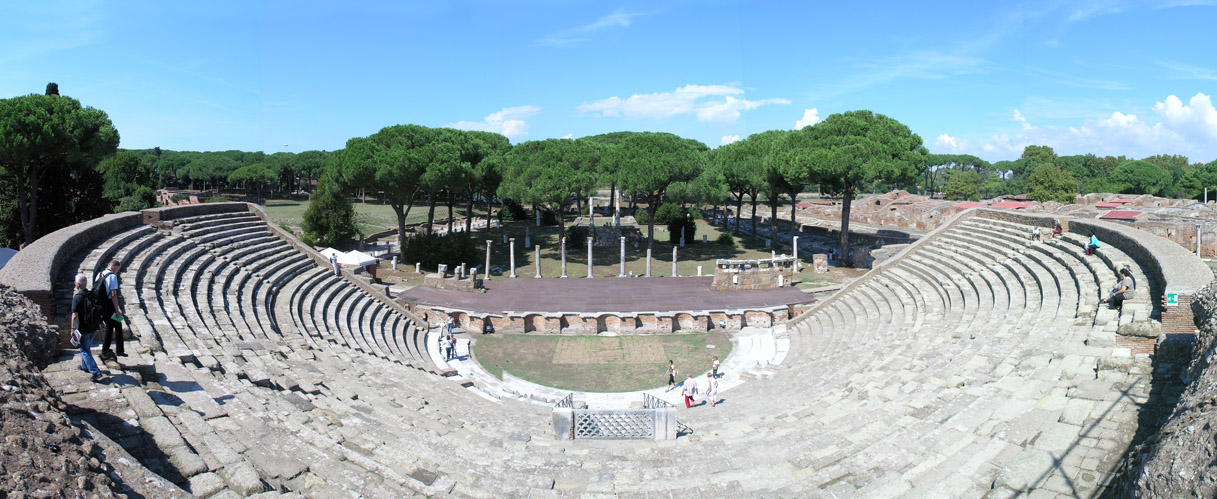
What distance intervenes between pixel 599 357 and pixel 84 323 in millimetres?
14490

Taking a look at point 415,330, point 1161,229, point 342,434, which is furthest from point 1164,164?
point 342,434

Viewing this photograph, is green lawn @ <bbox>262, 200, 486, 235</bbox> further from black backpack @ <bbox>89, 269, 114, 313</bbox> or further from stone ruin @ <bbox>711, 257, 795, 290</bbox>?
black backpack @ <bbox>89, 269, 114, 313</bbox>

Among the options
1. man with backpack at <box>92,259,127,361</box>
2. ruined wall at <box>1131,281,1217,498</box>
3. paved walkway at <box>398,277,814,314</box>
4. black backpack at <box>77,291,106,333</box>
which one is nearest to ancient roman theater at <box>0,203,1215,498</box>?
ruined wall at <box>1131,281,1217,498</box>

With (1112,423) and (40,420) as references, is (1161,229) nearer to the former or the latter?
(1112,423)

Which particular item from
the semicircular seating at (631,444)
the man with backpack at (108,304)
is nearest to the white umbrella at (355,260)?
the semicircular seating at (631,444)

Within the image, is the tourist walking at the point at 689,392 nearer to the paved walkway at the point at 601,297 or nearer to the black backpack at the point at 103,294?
the paved walkway at the point at 601,297

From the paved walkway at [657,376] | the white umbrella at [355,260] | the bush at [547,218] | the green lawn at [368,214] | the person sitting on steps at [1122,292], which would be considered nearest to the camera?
the person sitting on steps at [1122,292]

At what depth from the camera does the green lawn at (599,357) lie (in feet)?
62.7

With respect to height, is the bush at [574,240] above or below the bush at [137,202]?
below

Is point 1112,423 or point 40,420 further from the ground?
point 40,420

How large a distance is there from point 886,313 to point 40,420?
20.1m

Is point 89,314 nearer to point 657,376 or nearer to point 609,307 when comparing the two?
point 657,376

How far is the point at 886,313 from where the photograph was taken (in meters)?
20.7

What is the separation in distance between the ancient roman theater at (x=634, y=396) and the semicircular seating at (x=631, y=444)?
51mm
